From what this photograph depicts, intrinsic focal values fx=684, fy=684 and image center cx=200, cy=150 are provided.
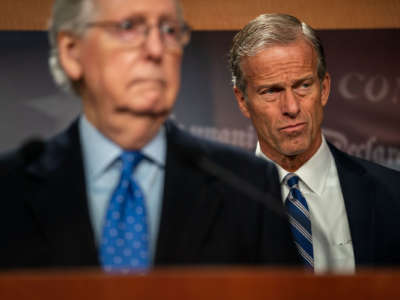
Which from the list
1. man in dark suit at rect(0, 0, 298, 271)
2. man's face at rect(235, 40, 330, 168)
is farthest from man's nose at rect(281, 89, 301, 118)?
man in dark suit at rect(0, 0, 298, 271)

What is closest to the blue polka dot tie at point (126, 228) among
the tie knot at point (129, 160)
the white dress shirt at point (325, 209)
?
the tie knot at point (129, 160)

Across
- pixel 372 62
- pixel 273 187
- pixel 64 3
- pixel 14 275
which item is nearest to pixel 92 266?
pixel 14 275

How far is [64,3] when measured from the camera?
4.39ft

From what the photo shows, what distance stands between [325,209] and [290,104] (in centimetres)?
27

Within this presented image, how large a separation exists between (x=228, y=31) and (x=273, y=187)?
442 millimetres

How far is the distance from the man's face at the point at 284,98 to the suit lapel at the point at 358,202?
3.7 inches

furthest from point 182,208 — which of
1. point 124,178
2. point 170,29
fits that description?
point 170,29

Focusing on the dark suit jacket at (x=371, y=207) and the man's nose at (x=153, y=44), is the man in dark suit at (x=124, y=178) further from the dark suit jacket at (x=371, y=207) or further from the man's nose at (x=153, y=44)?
the dark suit jacket at (x=371, y=207)

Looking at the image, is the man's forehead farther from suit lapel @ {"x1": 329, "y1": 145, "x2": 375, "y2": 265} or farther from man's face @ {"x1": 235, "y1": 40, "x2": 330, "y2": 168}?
suit lapel @ {"x1": 329, "y1": 145, "x2": 375, "y2": 265}

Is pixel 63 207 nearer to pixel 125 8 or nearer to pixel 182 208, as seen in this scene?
pixel 182 208

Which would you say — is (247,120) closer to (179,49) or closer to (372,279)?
(179,49)

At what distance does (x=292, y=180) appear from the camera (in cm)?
162

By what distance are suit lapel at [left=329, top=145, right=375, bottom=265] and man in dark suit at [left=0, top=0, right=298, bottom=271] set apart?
0.25m

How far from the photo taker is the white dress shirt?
5.19 ft
